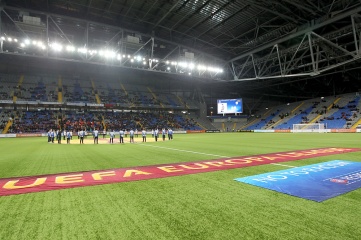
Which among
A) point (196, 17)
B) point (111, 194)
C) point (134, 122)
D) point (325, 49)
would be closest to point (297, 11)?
point (325, 49)

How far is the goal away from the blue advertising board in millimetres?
41795

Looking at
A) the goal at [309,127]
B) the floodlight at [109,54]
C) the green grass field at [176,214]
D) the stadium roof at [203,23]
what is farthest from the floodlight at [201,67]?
the green grass field at [176,214]

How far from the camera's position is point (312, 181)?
18.3ft

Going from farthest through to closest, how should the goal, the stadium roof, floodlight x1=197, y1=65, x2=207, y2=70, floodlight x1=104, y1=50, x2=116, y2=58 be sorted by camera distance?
1. the goal
2. floodlight x1=197, y1=65, x2=207, y2=70
3. floodlight x1=104, y1=50, x2=116, y2=58
4. the stadium roof

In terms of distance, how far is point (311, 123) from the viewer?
48562 mm

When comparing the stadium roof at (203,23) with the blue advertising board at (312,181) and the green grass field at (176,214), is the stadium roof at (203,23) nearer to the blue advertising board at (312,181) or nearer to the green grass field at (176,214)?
the blue advertising board at (312,181)

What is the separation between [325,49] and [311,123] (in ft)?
79.8

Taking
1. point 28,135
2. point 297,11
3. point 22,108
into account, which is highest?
point 297,11

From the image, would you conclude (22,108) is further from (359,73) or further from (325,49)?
(359,73)

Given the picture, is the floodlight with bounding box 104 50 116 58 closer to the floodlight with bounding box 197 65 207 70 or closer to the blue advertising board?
the floodlight with bounding box 197 65 207 70

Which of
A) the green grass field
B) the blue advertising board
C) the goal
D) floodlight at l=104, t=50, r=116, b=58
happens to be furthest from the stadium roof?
the green grass field

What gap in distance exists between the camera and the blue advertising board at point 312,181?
465cm

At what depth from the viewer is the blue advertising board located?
4.65 metres

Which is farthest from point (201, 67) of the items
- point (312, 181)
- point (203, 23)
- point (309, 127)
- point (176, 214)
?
point (176, 214)
